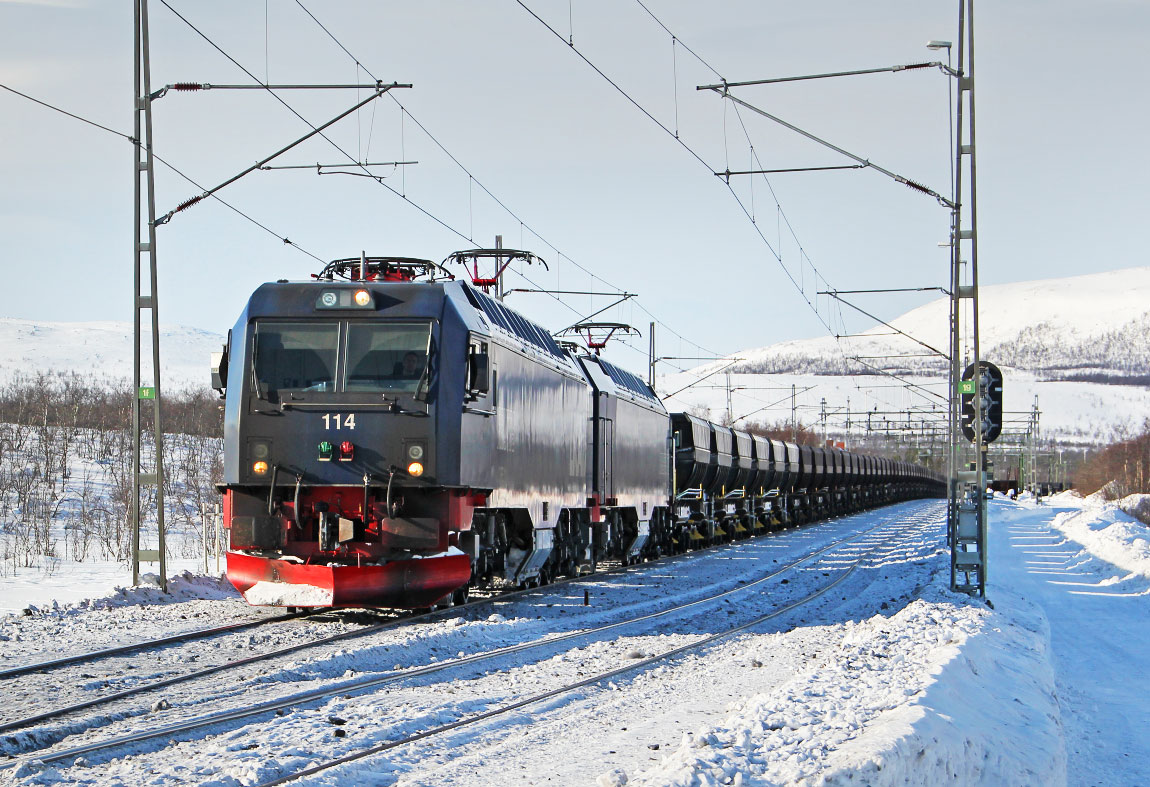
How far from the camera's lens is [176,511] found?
4309 cm

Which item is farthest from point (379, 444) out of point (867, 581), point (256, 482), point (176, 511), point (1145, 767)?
point (176, 511)

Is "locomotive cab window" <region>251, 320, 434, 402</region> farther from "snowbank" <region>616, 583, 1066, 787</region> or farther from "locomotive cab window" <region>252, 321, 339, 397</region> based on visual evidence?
"snowbank" <region>616, 583, 1066, 787</region>

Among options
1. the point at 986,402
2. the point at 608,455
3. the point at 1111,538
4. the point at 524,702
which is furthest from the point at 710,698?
the point at 1111,538

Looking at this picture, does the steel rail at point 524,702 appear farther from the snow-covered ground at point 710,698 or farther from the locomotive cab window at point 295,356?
the locomotive cab window at point 295,356

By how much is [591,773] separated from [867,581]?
55.4 ft

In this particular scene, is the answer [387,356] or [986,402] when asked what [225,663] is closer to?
[387,356]

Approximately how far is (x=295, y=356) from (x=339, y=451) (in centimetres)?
127

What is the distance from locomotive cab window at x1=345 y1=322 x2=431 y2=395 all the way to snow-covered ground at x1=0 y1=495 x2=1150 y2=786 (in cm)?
272

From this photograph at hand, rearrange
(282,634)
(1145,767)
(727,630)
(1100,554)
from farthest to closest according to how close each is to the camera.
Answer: (1100,554)
(727,630)
(282,634)
(1145,767)

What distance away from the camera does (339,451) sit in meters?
13.2

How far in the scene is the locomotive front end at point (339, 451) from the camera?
42.4 feet

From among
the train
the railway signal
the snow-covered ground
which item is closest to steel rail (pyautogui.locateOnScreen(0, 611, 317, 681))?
the train

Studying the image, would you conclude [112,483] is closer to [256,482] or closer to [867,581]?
[867,581]

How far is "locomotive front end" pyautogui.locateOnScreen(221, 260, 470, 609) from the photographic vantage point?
42.4 ft
